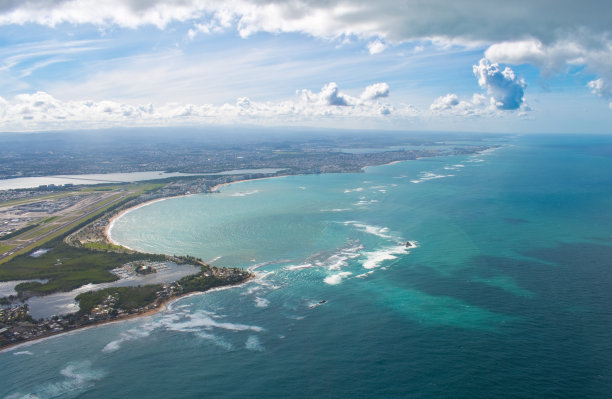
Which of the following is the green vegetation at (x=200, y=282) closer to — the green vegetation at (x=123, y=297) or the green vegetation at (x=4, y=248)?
the green vegetation at (x=123, y=297)

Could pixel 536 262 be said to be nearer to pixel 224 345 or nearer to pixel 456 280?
pixel 456 280

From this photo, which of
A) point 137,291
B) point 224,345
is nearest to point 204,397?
point 224,345

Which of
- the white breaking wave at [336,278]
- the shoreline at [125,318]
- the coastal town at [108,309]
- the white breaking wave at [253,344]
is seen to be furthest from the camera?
the white breaking wave at [336,278]

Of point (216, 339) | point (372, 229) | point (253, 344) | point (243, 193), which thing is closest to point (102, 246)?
point (216, 339)

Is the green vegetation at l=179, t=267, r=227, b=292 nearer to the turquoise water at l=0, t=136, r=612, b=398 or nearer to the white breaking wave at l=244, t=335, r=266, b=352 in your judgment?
the turquoise water at l=0, t=136, r=612, b=398

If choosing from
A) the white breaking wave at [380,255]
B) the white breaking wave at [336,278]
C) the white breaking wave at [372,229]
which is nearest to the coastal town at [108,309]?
the white breaking wave at [336,278]

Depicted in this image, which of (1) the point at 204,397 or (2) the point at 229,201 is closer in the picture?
(1) the point at 204,397

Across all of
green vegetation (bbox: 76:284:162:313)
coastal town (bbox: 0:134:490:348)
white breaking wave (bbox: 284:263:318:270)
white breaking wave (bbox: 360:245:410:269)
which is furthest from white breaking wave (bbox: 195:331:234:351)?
white breaking wave (bbox: 360:245:410:269)
